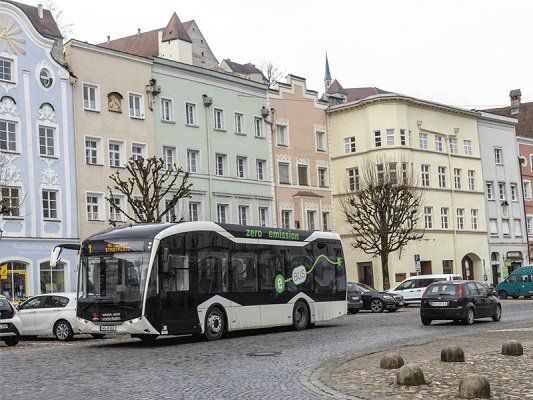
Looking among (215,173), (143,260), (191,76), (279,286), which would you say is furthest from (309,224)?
(143,260)

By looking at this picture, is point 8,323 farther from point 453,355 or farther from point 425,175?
point 425,175

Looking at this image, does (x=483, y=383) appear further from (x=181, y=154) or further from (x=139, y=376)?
(x=181, y=154)

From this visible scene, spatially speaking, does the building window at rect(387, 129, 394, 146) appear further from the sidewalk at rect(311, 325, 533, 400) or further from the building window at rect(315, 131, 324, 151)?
the sidewalk at rect(311, 325, 533, 400)

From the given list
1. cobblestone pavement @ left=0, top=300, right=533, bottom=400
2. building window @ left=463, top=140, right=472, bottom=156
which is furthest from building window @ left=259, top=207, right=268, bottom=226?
cobblestone pavement @ left=0, top=300, right=533, bottom=400

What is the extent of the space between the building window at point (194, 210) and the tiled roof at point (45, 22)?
12.5 metres

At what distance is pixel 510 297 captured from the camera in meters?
60.4

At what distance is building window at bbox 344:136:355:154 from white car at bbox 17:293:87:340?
132 ft

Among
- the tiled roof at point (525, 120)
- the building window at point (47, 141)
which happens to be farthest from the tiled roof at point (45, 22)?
Result: the tiled roof at point (525, 120)

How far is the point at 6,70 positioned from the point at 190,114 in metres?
13.3

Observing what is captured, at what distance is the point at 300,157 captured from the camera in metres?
62.0

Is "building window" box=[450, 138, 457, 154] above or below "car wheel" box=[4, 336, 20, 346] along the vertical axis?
above

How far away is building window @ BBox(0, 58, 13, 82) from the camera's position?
142ft

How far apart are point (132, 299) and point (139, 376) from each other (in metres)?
6.45

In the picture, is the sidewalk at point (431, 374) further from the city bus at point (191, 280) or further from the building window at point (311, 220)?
the building window at point (311, 220)
